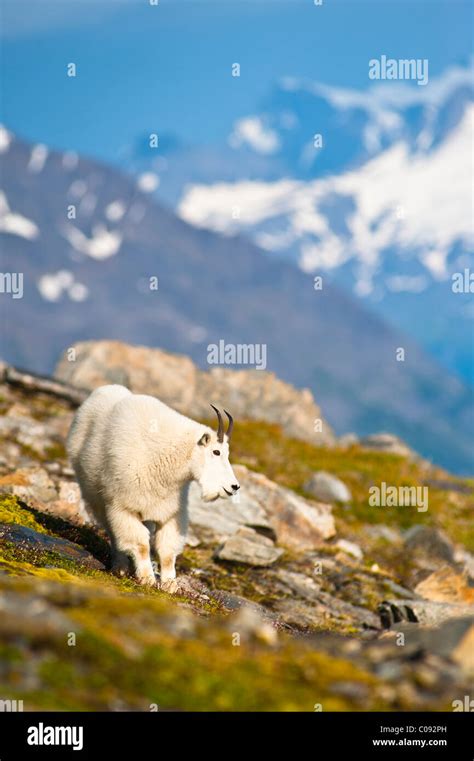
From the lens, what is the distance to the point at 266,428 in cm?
3978

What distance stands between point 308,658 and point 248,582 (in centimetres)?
1075

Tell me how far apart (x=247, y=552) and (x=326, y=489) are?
37.1ft

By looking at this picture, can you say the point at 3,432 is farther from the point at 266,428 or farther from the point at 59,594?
the point at 59,594

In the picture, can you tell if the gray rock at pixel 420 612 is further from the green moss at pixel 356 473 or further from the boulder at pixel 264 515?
the green moss at pixel 356 473

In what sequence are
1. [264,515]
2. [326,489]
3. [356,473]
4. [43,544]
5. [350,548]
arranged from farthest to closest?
[356,473] < [326,489] < [350,548] < [264,515] < [43,544]

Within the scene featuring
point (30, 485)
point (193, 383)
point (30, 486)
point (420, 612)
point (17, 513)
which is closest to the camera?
Result: point (17, 513)

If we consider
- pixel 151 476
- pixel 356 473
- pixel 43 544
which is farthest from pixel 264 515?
pixel 356 473

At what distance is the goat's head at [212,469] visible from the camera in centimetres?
1719

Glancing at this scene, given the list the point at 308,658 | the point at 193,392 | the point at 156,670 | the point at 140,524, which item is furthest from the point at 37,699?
the point at 193,392

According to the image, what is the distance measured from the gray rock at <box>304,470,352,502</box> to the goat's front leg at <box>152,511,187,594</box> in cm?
1433

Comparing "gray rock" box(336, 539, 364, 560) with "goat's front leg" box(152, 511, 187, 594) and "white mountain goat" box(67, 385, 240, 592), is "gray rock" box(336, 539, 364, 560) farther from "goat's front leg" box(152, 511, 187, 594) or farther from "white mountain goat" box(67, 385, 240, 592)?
"white mountain goat" box(67, 385, 240, 592)

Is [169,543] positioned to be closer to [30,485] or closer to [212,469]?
[212,469]

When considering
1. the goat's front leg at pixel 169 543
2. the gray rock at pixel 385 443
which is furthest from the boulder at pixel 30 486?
the gray rock at pixel 385 443

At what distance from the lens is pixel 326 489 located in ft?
105
